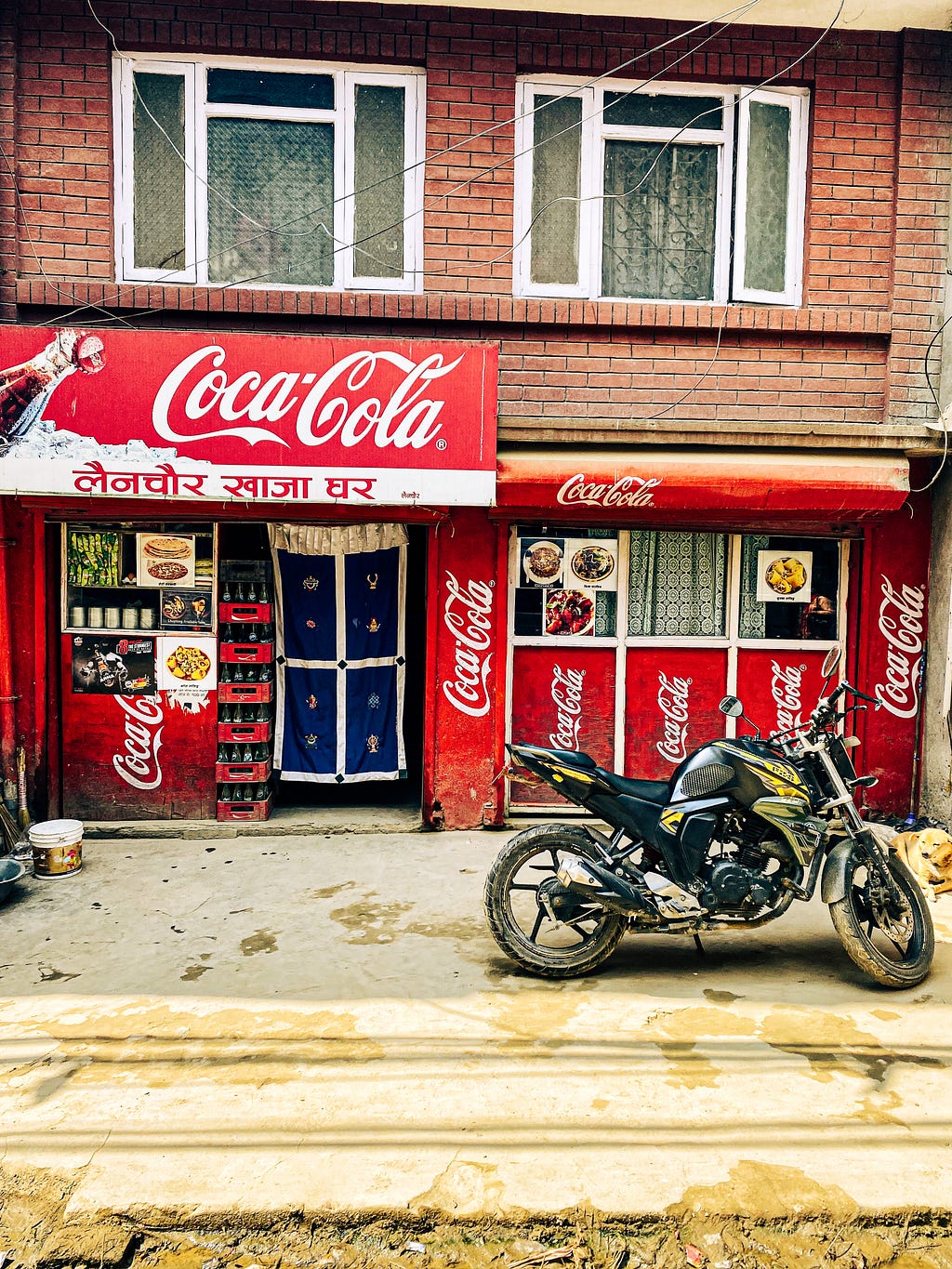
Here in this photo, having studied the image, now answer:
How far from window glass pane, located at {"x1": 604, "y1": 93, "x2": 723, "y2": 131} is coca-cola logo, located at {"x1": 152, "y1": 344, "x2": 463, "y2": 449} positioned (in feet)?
8.38

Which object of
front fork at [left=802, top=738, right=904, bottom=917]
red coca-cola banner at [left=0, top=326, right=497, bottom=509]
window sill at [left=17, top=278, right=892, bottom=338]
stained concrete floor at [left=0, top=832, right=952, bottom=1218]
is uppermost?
window sill at [left=17, top=278, right=892, bottom=338]

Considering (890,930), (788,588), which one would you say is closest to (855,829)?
(890,930)

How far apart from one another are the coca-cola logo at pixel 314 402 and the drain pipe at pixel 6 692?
1687 mm

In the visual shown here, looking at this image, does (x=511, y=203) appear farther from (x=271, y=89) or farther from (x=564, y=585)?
(x=564, y=585)

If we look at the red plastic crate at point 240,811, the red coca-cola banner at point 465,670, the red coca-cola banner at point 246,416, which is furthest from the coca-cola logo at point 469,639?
the red plastic crate at point 240,811

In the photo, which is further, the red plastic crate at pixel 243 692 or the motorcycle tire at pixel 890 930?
the red plastic crate at pixel 243 692

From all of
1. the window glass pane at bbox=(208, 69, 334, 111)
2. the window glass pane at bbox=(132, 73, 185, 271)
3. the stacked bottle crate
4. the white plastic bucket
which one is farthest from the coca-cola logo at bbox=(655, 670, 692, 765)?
the window glass pane at bbox=(208, 69, 334, 111)

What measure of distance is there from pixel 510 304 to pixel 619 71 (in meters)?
2.01

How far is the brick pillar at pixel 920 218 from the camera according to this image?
7.11 meters

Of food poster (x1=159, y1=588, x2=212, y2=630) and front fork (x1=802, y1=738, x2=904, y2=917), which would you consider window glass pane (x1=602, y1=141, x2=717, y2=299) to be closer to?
food poster (x1=159, y1=588, x2=212, y2=630)

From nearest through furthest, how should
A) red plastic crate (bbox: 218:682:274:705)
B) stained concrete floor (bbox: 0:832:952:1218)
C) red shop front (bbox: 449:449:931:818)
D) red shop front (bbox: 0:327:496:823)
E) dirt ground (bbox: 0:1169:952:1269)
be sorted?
dirt ground (bbox: 0:1169:952:1269) < stained concrete floor (bbox: 0:832:952:1218) < red shop front (bbox: 0:327:496:823) < red plastic crate (bbox: 218:682:274:705) < red shop front (bbox: 449:449:931:818)

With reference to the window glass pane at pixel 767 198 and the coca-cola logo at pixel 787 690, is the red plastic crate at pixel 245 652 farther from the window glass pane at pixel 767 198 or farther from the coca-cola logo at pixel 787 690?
the window glass pane at pixel 767 198

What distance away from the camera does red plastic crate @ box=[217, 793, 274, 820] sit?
727 cm

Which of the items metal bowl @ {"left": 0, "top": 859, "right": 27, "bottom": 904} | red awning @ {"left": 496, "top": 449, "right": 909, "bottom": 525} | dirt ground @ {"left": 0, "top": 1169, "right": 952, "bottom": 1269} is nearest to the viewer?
dirt ground @ {"left": 0, "top": 1169, "right": 952, "bottom": 1269}
